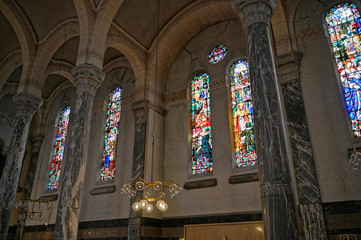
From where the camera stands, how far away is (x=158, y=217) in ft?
33.3

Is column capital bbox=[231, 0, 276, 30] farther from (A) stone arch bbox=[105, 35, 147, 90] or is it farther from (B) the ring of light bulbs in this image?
(A) stone arch bbox=[105, 35, 147, 90]

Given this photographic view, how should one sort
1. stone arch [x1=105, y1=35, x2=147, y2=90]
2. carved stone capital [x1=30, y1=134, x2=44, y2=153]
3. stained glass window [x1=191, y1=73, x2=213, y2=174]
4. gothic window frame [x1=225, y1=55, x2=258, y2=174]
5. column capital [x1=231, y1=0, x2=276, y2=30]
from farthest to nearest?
carved stone capital [x1=30, y1=134, x2=44, y2=153], stone arch [x1=105, y1=35, x2=147, y2=90], stained glass window [x1=191, y1=73, x2=213, y2=174], gothic window frame [x1=225, y1=55, x2=258, y2=174], column capital [x1=231, y1=0, x2=276, y2=30]

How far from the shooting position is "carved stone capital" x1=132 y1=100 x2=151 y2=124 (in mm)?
11198

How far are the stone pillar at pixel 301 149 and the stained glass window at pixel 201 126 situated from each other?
2965 millimetres

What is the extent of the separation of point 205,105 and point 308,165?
435 cm

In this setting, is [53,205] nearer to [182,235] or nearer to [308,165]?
[182,235]

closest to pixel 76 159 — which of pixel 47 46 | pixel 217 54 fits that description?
pixel 47 46

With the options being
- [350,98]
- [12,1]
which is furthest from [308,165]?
[12,1]

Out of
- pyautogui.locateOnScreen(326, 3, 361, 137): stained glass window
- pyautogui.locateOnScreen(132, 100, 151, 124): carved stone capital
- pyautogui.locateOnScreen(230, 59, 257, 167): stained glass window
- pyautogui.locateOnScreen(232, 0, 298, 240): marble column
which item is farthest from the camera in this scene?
pyautogui.locateOnScreen(132, 100, 151, 124): carved stone capital

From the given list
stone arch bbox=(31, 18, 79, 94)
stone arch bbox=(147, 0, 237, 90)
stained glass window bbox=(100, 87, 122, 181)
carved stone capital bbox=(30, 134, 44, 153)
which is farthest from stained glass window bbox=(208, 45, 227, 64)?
carved stone capital bbox=(30, 134, 44, 153)

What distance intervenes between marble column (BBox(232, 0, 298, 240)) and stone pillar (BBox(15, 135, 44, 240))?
12038mm

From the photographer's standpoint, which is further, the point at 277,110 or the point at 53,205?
the point at 53,205

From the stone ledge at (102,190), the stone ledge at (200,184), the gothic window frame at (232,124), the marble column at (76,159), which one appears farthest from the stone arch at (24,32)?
the gothic window frame at (232,124)

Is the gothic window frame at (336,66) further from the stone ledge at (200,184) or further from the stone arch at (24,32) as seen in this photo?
the stone arch at (24,32)
